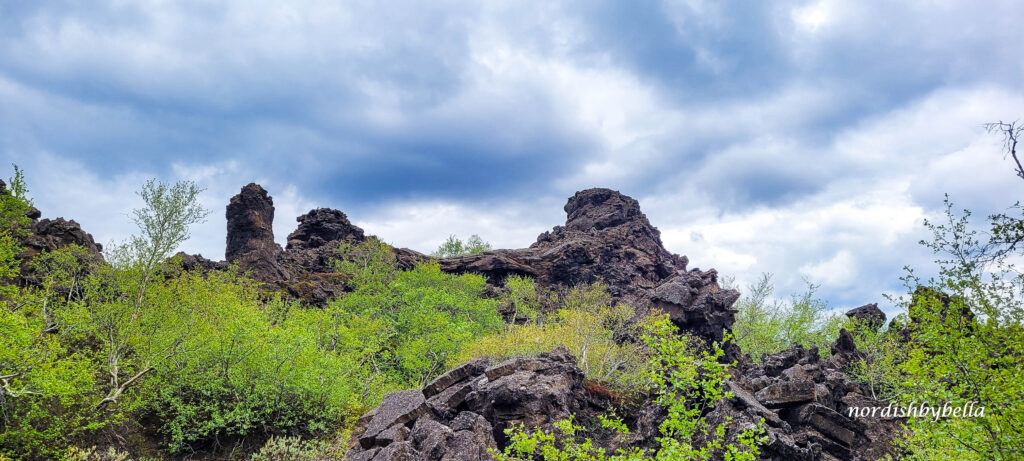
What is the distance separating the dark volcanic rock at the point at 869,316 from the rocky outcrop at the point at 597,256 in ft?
47.9

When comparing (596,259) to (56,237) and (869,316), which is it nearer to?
(869,316)

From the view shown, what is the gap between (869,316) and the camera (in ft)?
160

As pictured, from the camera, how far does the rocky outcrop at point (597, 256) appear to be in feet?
230

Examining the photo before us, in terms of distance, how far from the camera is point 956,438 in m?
9.73

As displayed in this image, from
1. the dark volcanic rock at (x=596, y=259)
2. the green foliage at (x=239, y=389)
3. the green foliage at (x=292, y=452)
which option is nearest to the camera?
the green foliage at (x=292, y=452)

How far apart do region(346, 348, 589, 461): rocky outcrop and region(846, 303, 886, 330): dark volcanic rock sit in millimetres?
42197

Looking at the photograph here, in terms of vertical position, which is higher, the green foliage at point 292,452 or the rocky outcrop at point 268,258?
the rocky outcrop at point 268,258

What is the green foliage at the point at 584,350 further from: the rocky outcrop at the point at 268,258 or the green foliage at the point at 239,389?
the rocky outcrop at the point at 268,258

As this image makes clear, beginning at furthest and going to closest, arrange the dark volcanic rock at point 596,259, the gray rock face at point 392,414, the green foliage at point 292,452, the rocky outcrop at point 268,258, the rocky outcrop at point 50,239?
the dark volcanic rock at point 596,259
the rocky outcrop at point 268,258
the rocky outcrop at point 50,239
the green foliage at point 292,452
the gray rock face at point 392,414

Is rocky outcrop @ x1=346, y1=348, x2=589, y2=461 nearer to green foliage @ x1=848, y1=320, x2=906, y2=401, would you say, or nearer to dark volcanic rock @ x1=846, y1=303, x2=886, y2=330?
green foliage @ x1=848, y1=320, x2=906, y2=401

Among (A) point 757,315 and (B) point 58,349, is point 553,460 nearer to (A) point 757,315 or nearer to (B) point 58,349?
(B) point 58,349

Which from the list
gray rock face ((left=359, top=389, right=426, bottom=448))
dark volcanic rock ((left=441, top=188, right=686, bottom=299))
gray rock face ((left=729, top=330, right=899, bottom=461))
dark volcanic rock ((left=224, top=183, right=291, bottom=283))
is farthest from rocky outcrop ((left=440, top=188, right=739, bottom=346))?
gray rock face ((left=359, top=389, right=426, bottom=448))

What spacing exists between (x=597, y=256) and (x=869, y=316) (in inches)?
1259

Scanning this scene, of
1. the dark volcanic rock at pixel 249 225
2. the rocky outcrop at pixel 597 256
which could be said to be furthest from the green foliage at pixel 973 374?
the dark volcanic rock at pixel 249 225
